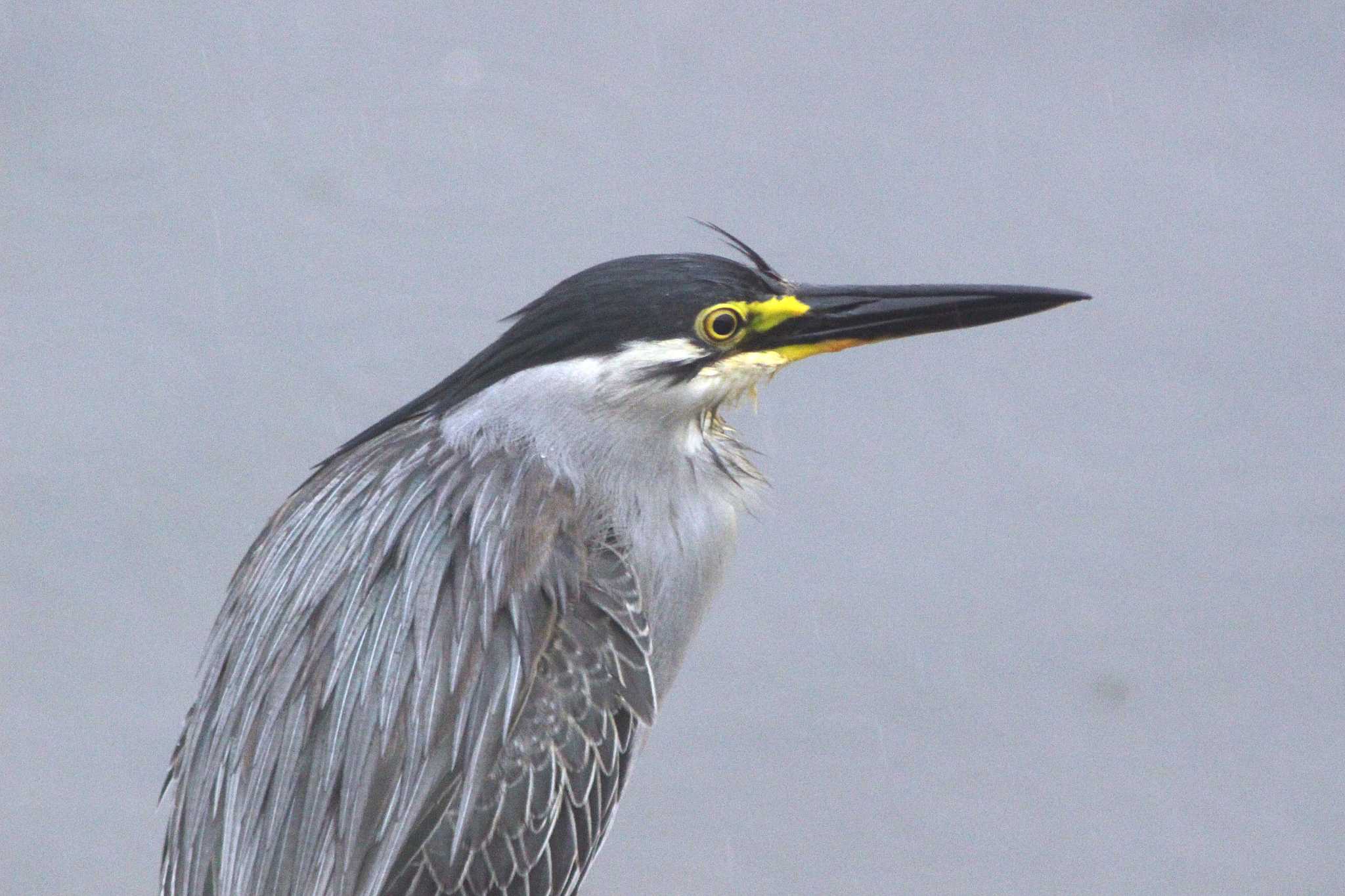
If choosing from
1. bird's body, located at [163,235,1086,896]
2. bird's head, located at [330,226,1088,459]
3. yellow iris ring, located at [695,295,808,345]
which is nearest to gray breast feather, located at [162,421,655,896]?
bird's body, located at [163,235,1086,896]

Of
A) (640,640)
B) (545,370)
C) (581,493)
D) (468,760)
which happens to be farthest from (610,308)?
(468,760)

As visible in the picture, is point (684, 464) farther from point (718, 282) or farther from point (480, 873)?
point (480, 873)

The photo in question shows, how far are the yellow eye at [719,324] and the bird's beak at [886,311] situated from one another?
38mm

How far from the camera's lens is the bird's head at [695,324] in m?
1.72

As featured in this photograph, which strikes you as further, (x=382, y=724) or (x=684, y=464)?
(x=684, y=464)

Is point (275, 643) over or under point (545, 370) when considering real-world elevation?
under

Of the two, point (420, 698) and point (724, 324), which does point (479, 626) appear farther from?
point (724, 324)

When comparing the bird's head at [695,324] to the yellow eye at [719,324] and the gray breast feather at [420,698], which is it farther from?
the gray breast feather at [420,698]

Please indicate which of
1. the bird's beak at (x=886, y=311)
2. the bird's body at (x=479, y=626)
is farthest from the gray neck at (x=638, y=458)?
the bird's beak at (x=886, y=311)

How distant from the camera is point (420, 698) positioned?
5.66 ft

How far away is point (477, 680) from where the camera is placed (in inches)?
68.1

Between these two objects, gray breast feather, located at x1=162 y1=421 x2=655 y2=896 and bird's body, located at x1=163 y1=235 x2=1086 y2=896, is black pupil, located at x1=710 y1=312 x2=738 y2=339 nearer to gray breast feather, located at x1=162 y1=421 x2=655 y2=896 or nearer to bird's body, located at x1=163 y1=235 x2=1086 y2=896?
bird's body, located at x1=163 y1=235 x2=1086 y2=896

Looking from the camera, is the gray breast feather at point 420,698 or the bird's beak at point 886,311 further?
the bird's beak at point 886,311

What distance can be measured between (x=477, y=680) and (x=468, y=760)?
0.26 feet
